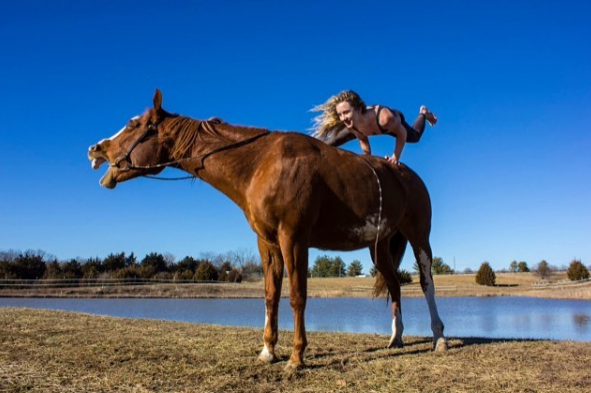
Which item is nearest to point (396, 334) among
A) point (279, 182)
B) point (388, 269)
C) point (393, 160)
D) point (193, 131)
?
point (388, 269)

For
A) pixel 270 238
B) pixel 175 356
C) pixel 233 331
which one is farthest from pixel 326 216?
pixel 233 331

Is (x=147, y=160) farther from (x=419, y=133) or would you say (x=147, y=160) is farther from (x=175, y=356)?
(x=419, y=133)

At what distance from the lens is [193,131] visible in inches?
234

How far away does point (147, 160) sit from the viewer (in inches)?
233

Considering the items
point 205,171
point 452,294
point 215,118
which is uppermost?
point 215,118

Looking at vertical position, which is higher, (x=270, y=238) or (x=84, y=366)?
(x=270, y=238)

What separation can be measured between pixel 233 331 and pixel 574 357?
5237 mm

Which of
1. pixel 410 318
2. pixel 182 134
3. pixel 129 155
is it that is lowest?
pixel 410 318

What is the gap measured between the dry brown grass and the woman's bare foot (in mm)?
3564

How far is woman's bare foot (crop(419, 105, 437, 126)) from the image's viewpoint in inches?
311

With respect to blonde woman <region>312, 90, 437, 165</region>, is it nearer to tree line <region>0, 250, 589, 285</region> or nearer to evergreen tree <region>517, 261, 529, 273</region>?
tree line <region>0, 250, 589, 285</region>

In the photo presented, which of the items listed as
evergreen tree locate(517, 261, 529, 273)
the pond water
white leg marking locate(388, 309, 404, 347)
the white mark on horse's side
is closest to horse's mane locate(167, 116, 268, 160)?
the white mark on horse's side

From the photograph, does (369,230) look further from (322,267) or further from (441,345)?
(322,267)

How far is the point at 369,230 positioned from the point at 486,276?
46.2 meters
